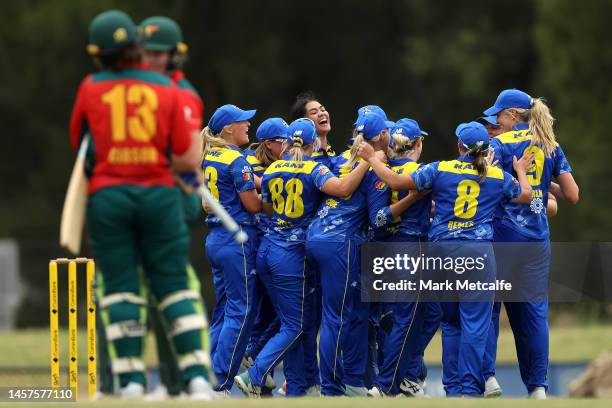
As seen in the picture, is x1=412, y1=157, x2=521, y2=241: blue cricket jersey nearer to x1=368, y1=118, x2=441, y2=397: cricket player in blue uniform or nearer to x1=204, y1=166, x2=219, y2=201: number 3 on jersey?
x1=368, y1=118, x2=441, y2=397: cricket player in blue uniform

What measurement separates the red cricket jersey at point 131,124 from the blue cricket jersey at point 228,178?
→ 3.26 metres

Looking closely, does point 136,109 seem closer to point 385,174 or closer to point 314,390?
point 385,174

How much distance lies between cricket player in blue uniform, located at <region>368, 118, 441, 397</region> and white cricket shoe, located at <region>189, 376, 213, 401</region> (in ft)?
10.2

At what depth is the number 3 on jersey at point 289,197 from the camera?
1154 centimetres

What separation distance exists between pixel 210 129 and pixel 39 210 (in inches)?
745

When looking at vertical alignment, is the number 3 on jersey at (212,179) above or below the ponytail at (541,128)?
below

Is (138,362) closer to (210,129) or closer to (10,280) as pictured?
Result: (210,129)

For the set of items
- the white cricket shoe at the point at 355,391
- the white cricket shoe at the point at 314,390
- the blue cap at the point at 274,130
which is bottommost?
the white cricket shoe at the point at 314,390

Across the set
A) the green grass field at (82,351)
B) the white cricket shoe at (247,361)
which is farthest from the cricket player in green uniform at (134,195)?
the green grass field at (82,351)

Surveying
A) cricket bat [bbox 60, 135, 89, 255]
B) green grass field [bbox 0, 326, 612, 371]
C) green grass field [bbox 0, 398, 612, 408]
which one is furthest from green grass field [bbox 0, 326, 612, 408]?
cricket bat [bbox 60, 135, 89, 255]

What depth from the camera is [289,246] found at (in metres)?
11.7

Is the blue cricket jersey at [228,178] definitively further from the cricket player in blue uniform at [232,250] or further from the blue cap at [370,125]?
the blue cap at [370,125]

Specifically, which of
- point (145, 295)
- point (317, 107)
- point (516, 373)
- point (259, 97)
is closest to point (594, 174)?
point (259, 97)

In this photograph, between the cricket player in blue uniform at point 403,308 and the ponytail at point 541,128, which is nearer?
the cricket player in blue uniform at point 403,308
